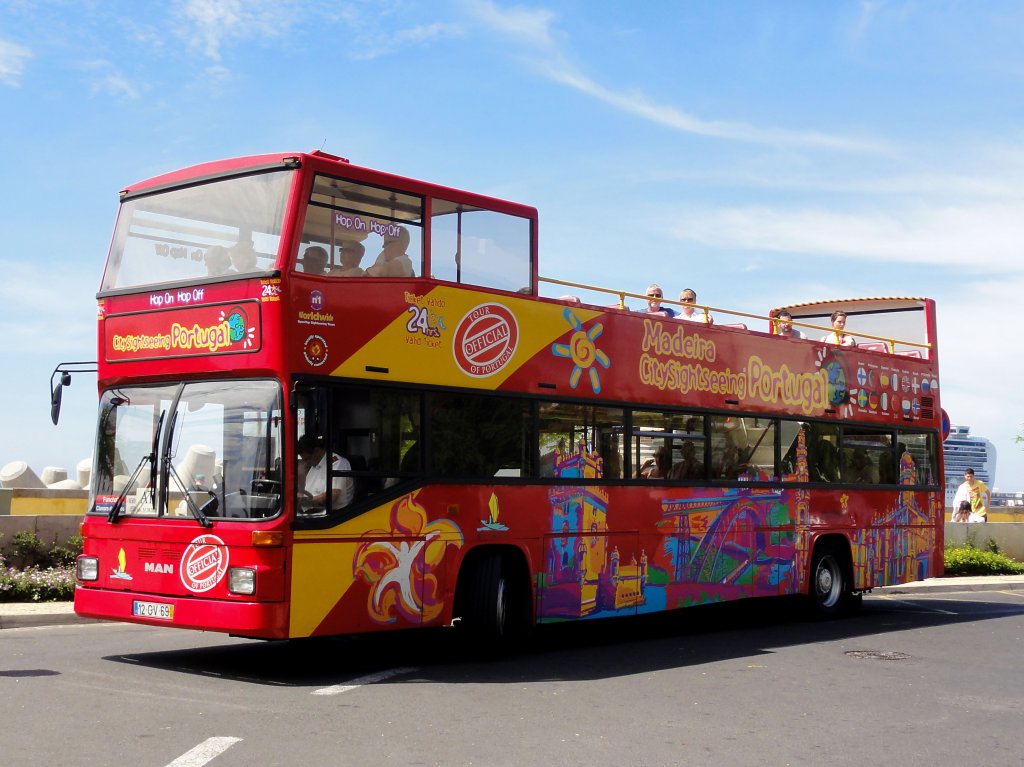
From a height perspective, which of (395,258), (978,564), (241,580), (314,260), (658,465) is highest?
(395,258)

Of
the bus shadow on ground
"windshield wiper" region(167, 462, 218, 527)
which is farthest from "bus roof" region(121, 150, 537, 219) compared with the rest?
the bus shadow on ground

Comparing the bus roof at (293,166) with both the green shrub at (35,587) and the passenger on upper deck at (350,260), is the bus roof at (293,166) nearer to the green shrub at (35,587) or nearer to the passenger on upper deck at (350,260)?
the passenger on upper deck at (350,260)

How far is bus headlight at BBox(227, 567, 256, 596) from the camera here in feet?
32.4

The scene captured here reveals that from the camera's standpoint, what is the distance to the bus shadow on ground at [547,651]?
427 inches

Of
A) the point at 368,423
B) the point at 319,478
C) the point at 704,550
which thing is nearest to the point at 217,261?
the point at 368,423

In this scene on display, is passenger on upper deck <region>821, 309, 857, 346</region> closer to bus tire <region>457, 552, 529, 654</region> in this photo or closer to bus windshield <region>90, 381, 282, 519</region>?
bus tire <region>457, 552, 529, 654</region>

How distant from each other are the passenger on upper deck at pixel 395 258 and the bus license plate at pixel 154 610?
10.7 feet

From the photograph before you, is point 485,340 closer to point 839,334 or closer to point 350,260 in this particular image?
point 350,260

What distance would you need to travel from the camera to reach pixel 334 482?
410 inches

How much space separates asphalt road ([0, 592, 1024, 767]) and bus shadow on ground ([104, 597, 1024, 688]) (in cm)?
5

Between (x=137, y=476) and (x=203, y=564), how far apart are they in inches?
44.9

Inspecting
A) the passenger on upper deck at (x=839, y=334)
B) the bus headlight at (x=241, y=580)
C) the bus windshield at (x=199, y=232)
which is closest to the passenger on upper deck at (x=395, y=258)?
the bus windshield at (x=199, y=232)

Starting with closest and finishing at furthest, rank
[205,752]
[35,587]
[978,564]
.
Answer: [205,752] → [35,587] → [978,564]

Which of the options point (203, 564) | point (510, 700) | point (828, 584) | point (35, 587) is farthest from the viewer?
point (828, 584)
